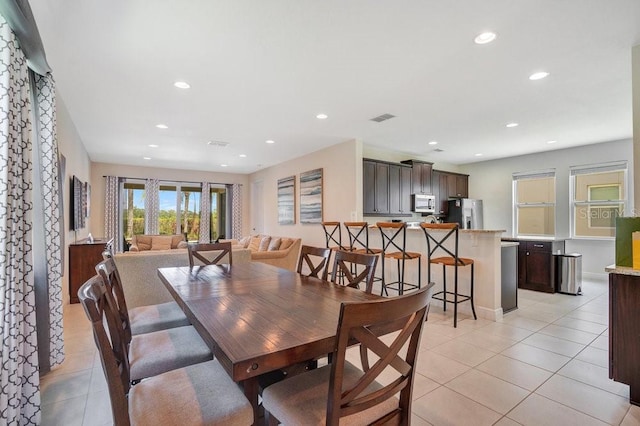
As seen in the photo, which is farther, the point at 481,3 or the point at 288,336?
the point at 481,3

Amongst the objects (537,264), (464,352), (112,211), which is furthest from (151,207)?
(537,264)

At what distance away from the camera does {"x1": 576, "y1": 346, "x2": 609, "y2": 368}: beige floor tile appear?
8.50ft

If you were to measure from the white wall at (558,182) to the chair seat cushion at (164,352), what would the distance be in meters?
7.13

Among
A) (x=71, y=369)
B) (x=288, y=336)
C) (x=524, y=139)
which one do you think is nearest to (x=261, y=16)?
(x=288, y=336)

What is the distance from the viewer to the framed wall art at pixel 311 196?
19.9 feet

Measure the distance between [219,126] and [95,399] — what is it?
3.61m

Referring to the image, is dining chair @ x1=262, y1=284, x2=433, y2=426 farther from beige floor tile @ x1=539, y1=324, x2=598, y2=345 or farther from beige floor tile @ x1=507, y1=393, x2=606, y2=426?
beige floor tile @ x1=539, y1=324, x2=598, y2=345

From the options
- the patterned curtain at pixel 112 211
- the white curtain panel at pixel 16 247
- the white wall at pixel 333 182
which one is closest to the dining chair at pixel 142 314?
the white curtain panel at pixel 16 247

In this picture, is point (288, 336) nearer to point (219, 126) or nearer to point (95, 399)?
point (95, 399)

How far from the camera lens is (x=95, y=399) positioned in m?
2.10

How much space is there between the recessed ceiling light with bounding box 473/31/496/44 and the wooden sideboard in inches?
213

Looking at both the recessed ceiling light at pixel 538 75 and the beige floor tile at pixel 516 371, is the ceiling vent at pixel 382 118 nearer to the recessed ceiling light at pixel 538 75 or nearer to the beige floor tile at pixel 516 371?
the recessed ceiling light at pixel 538 75

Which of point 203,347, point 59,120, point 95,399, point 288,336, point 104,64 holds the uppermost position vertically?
point 104,64

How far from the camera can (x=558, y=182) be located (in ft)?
20.6
